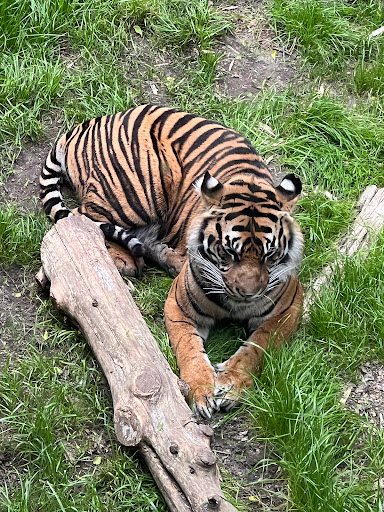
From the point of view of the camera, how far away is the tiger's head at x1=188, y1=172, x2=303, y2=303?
13.2 feet

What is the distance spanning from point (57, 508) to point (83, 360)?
91cm

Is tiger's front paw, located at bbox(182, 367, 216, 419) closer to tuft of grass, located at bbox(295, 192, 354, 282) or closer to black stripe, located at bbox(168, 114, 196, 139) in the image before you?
tuft of grass, located at bbox(295, 192, 354, 282)

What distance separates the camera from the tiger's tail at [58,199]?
481 centimetres

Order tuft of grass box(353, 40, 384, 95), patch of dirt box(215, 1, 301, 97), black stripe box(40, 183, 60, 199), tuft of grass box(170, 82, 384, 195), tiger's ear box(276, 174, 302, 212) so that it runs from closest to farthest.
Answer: tiger's ear box(276, 174, 302, 212) → black stripe box(40, 183, 60, 199) → tuft of grass box(170, 82, 384, 195) → tuft of grass box(353, 40, 384, 95) → patch of dirt box(215, 1, 301, 97)

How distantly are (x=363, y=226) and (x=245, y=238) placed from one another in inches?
58.4

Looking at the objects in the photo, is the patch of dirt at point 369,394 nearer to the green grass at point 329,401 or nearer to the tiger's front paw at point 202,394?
the green grass at point 329,401

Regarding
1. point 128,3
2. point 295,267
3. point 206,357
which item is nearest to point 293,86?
point 128,3

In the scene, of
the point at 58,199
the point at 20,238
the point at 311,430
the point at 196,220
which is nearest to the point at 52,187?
the point at 58,199

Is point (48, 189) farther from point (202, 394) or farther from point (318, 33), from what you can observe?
point (318, 33)

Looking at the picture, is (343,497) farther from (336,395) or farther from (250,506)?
(336,395)

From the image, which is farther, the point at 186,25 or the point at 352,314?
the point at 186,25

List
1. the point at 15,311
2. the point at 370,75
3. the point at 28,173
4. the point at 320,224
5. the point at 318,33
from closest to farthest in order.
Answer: the point at 15,311 → the point at 320,224 → the point at 28,173 → the point at 370,75 → the point at 318,33

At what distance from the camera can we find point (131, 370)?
3.79 meters

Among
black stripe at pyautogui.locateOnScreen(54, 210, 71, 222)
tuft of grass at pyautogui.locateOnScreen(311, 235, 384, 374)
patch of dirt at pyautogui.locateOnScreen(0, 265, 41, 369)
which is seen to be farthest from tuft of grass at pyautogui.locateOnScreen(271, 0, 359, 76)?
patch of dirt at pyautogui.locateOnScreen(0, 265, 41, 369)
